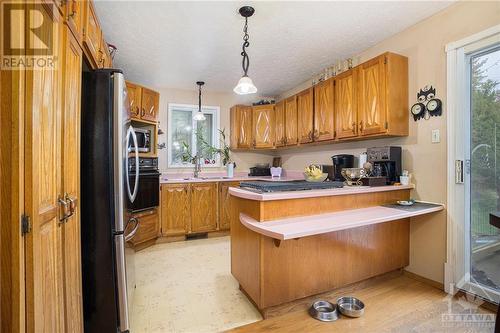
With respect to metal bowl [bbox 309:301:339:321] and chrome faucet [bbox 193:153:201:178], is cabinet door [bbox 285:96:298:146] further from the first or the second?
metal bowl [bbox 309:301:339:321]

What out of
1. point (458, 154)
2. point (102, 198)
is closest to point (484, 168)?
point (458, 154)

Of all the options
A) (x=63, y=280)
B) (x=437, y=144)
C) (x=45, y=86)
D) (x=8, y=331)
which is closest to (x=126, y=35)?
(x=45, y=86)

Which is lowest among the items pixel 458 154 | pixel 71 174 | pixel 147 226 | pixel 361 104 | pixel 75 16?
pixel 147 226

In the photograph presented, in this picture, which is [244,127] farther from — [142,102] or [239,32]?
[239,32]

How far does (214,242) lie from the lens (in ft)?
12.0

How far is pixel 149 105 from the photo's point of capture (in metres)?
3.49

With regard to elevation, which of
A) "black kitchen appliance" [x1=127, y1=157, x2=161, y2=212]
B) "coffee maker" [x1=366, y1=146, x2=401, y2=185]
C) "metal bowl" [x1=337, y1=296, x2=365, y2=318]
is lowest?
"metal bowl" [x1=337, y1=296, x2=365, y2=318]

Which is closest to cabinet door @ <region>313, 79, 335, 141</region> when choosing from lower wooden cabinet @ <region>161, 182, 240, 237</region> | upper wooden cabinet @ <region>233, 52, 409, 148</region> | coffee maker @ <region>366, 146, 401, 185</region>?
upper wooden cabinet @ <region>233, 52, 409, 148</region>

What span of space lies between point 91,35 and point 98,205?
43.4 inches

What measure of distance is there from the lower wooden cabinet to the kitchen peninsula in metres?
1.59

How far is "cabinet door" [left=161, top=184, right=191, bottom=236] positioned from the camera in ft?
11.7

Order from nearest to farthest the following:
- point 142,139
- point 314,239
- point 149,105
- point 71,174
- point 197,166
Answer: point 71,174, point 314,239, point 142,139, point 149,105, point 197,166

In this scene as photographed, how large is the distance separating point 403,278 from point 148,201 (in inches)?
121

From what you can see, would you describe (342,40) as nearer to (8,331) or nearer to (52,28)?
(52,28)
